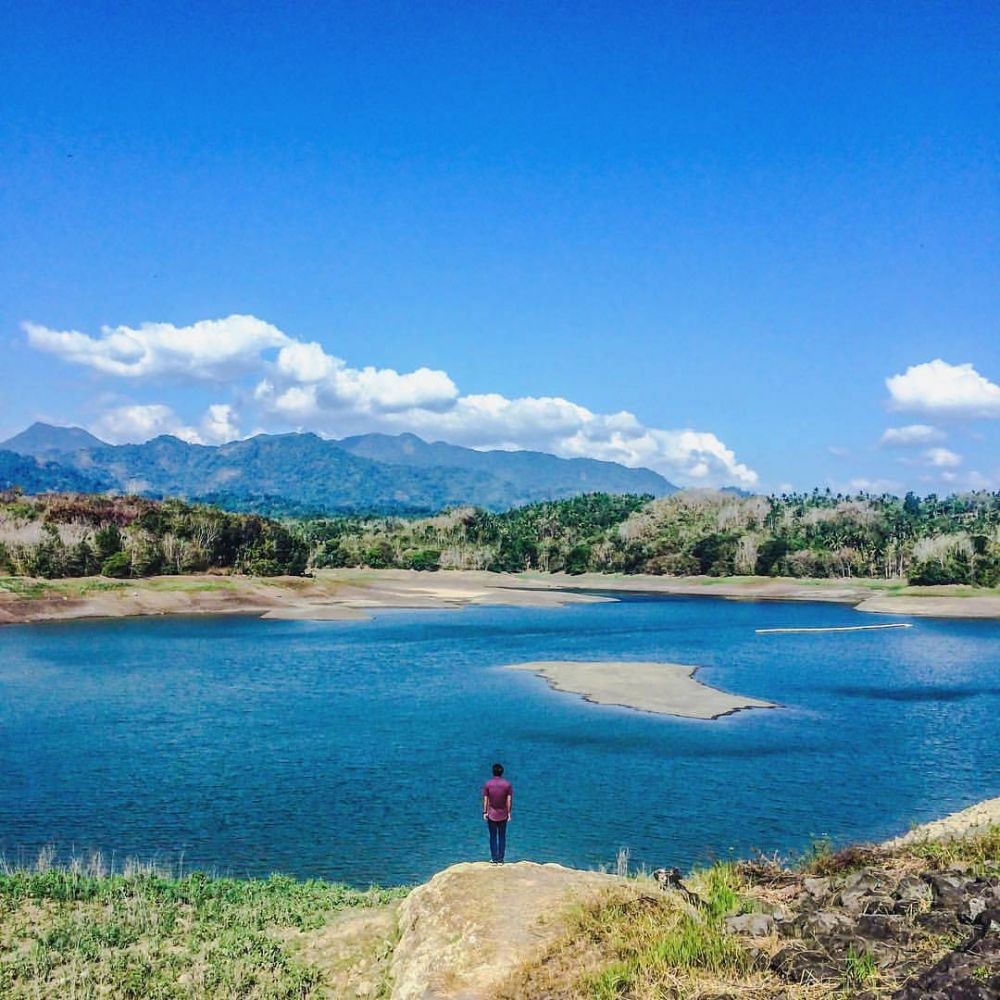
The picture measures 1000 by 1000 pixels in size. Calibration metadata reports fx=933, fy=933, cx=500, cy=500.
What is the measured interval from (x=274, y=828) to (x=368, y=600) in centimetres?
9847

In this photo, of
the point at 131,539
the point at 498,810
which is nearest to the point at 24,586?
the point at 131,539

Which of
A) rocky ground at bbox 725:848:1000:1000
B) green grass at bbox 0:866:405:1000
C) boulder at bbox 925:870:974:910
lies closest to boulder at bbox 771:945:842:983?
rocky ground at bbox 725:848:1000:1000

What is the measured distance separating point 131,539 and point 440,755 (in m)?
98.3

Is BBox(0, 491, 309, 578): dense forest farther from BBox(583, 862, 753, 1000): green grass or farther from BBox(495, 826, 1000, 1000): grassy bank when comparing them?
BBox(583, 862, 753, 1000): green grass

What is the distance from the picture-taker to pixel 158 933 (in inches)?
711

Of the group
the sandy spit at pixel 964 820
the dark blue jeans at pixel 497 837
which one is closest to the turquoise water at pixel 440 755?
the sandy spit at pixel 964 820

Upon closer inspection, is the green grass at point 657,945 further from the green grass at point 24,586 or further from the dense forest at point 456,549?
the dense forest at point 456,549

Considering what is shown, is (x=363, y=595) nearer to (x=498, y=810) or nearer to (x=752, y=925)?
(x=498, y=810)

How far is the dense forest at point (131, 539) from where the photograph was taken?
118 m

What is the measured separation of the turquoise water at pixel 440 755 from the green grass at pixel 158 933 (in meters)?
5.47

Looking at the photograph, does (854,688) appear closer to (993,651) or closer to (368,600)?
(993,651)

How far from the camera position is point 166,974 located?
16266 mm

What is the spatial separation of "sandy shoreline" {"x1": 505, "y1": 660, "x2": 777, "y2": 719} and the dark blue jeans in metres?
27.6

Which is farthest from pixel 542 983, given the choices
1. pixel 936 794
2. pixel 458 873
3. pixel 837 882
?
pixel 936 794
